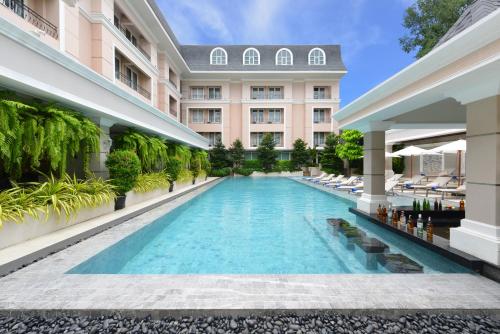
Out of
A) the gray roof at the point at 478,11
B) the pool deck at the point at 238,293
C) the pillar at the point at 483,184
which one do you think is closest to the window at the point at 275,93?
the gray roof at the point at 478,11

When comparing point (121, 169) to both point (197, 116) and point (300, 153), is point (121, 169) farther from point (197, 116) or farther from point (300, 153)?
point (197, 116)

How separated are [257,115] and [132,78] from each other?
19.4 m

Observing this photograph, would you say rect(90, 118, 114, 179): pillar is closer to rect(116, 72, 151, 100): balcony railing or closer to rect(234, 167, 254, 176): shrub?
rect(116, 72, 151, 100): balcony railing

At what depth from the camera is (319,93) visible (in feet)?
119

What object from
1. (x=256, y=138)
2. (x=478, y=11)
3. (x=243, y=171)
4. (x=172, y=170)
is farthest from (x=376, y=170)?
(x=256, y=138)

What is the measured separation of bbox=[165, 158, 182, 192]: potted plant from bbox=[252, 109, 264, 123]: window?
22590 millimetres

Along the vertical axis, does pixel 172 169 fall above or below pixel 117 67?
below

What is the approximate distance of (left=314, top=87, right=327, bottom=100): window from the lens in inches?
1420

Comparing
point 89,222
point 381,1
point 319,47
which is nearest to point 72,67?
point 89,222

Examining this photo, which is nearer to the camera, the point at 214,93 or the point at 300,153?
the point at 300,153

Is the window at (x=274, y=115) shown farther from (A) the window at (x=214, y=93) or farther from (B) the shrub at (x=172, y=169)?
(B) the shrub at (x=172, y=169)

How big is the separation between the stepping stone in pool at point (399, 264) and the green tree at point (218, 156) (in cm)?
2855

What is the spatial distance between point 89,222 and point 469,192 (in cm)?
854

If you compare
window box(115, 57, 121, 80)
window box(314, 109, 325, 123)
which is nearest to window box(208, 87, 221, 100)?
window box(314, 109, 325, 123)
